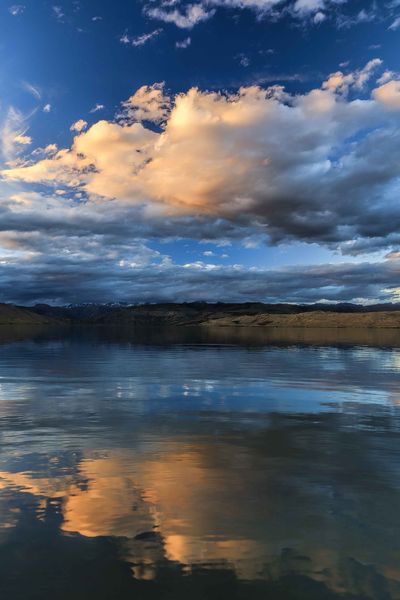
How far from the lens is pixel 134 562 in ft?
31.7

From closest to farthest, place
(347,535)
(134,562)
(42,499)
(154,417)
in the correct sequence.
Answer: (134,562) < (347,535) < (42,499) < (154,417)

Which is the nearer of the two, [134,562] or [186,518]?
[134,562]

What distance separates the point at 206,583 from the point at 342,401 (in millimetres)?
22529

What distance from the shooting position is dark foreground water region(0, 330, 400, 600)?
9.14 m

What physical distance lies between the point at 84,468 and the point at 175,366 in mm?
35162

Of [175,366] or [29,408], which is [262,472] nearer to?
[29,408]

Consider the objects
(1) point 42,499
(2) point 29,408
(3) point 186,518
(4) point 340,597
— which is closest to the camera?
(4) point 340,597

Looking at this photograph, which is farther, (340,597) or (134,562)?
(134,562)

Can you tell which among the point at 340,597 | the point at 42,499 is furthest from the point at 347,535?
the point at 42,499

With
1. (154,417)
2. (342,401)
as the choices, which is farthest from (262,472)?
(342,401)

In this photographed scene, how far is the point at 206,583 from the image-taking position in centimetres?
899

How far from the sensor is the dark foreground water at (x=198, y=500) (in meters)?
9.14

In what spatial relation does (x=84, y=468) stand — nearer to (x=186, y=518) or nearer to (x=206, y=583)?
(x=186, y=518)

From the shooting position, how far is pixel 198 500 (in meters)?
13.0
